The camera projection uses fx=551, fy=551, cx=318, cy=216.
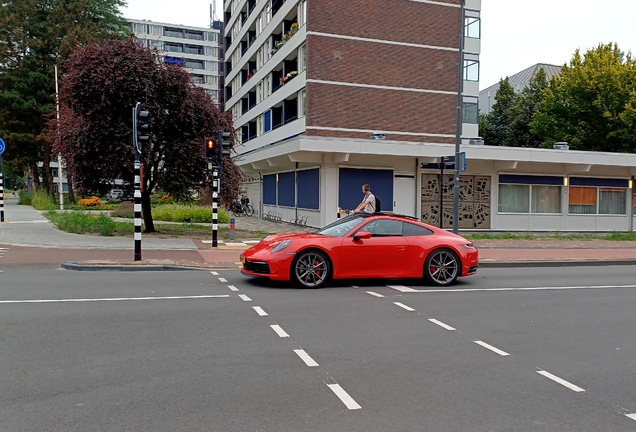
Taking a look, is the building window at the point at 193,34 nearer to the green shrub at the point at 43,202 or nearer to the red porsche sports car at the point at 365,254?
the green shrub at the point at 43,202

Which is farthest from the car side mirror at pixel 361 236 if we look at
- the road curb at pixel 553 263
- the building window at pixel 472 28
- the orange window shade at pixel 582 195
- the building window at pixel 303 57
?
the building window at pixel 472 28

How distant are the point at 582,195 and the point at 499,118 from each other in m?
26.4

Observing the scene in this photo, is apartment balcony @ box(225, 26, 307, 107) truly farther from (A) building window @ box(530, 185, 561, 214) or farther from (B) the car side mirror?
(B) the car side mirror

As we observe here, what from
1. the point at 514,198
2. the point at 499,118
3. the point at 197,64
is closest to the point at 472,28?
the point at 514,198

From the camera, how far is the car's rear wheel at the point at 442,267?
35.1 ft

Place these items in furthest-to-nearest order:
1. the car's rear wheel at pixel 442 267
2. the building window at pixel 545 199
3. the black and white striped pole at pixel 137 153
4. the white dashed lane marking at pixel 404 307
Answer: the building window at pixel 545 199 < the black and white striped pole at pixel 137 153 < the car's rear wheel at pixel 442 267 < the white dashed lane marking at pixel 404 307

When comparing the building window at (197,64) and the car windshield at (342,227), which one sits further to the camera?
the building window at (197,64)

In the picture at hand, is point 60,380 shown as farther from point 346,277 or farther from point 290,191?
point 290,191

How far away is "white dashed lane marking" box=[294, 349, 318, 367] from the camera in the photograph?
5.55 metres

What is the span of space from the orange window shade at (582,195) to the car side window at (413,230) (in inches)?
754

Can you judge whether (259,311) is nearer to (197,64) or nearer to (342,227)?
(342,227)

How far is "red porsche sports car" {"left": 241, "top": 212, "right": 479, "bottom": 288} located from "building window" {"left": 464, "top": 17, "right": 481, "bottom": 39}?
1177 inches

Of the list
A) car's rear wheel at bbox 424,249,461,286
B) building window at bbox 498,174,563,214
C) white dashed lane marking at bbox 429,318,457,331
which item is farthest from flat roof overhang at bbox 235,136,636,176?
white dashed lane marking at bbox 429,318,457,331

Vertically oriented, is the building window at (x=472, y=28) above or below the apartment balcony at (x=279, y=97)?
above
